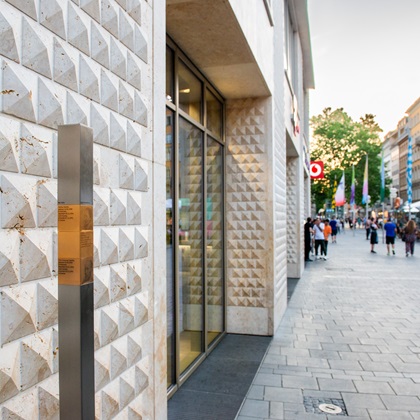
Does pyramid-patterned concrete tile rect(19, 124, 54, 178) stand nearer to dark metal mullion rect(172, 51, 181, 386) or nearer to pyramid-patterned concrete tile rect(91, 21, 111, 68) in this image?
pyramid-patterned concrete tile rect(91, 21, 111, 68)

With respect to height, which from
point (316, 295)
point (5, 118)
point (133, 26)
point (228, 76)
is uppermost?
point (228, 76)

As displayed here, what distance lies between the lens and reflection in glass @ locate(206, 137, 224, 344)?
21.4ft

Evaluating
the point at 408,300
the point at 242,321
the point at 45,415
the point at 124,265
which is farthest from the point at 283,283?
the point at 45,415

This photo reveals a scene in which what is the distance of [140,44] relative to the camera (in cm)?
257

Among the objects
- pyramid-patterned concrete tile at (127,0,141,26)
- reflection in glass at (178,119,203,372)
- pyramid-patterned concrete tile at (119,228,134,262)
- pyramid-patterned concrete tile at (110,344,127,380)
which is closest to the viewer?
pyramid-patterned concrete tile at (110,344,127,380)

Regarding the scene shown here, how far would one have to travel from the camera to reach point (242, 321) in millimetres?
7223

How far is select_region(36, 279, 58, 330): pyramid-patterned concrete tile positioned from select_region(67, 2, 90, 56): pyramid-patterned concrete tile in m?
1.01

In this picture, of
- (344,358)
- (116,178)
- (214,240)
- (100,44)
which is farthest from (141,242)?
(344,358)

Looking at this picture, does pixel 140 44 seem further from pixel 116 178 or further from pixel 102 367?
pixel 102 367

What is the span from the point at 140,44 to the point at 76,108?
0.84 metres

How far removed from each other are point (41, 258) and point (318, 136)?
52253mm

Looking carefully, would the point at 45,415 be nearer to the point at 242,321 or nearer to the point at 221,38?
the point at 221,38

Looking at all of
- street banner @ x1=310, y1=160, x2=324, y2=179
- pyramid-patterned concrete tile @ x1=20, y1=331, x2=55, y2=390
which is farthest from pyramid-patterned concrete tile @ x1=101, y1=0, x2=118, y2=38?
street banner @ x1=310, y1=160, x2=324, y2=179

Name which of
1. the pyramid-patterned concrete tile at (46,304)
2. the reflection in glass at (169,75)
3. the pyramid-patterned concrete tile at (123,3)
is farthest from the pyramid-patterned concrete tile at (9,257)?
the reflection in glass at (169,75)
